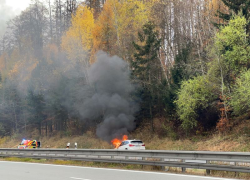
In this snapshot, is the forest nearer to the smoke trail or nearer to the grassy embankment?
the smoke trail

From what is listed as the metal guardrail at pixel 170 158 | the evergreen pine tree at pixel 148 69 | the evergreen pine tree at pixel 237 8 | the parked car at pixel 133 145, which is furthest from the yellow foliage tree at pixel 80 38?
the metal guardrail at pixel 170 158

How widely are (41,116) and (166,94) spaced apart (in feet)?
75.5

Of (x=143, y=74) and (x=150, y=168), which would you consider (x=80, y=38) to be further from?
(x=150, y=168)

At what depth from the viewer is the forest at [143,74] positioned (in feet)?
80.7

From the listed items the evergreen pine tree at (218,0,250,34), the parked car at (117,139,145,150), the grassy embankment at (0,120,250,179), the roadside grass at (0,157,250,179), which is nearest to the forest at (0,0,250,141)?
the evergreen pine tree at (218,0,250,34)

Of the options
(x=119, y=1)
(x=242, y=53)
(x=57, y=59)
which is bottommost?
(x=242, y=53)

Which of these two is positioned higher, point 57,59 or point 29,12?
point 29,12

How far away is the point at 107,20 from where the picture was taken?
39469mm

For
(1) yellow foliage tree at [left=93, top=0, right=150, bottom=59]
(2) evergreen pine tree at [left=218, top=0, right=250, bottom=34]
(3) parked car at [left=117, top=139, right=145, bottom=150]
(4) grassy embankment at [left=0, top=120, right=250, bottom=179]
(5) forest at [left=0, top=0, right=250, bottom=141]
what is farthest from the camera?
(1) yellow foliage tree at [left=93, top=0, right=150, bottom=59]

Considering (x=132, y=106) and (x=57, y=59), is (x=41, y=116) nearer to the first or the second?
(x=57, y=59)

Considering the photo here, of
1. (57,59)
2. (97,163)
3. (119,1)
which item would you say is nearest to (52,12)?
(57,59)

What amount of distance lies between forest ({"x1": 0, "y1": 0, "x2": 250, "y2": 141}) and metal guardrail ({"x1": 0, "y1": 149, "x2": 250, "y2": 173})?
1157 cm

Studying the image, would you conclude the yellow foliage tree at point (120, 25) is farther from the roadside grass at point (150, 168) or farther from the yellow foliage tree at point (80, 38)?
the roadside grass at point (150, 168)

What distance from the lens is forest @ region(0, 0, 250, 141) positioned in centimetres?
2459
